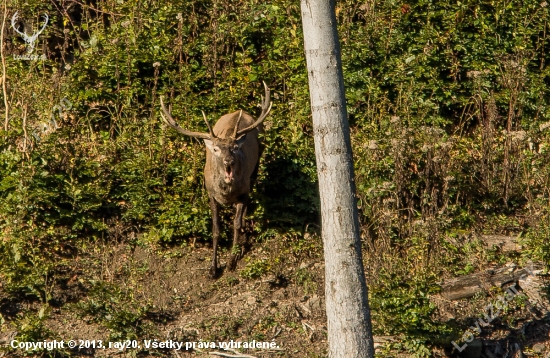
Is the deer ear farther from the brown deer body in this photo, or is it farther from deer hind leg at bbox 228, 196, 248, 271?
deer hind leg at bbox 228, 196, 248, 271

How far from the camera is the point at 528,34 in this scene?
11.7 metres

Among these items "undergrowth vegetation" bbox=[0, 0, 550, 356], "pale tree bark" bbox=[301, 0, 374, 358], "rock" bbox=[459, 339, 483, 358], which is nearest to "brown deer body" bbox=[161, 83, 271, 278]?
"undergrowth vegetation" bbox=[0, 0, 550, 356]

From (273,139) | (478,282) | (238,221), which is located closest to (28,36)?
(273,139)

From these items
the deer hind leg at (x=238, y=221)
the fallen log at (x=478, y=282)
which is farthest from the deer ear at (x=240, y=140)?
the fallen log at (x=478, y=282)

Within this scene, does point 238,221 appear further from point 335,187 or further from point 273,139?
point 335,187

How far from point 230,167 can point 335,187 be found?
2.87 metres

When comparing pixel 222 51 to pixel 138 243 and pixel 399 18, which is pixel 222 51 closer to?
pixel 399 18

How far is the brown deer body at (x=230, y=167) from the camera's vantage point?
30.3 feet

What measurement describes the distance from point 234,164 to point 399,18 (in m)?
4.00

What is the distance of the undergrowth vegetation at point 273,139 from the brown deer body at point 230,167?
1.08 ft

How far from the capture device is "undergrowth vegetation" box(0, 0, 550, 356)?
898 centimetres

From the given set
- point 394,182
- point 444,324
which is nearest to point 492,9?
point 394,182

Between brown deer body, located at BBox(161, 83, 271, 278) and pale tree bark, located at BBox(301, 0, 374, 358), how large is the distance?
275 cm

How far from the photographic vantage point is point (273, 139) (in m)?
10.4
